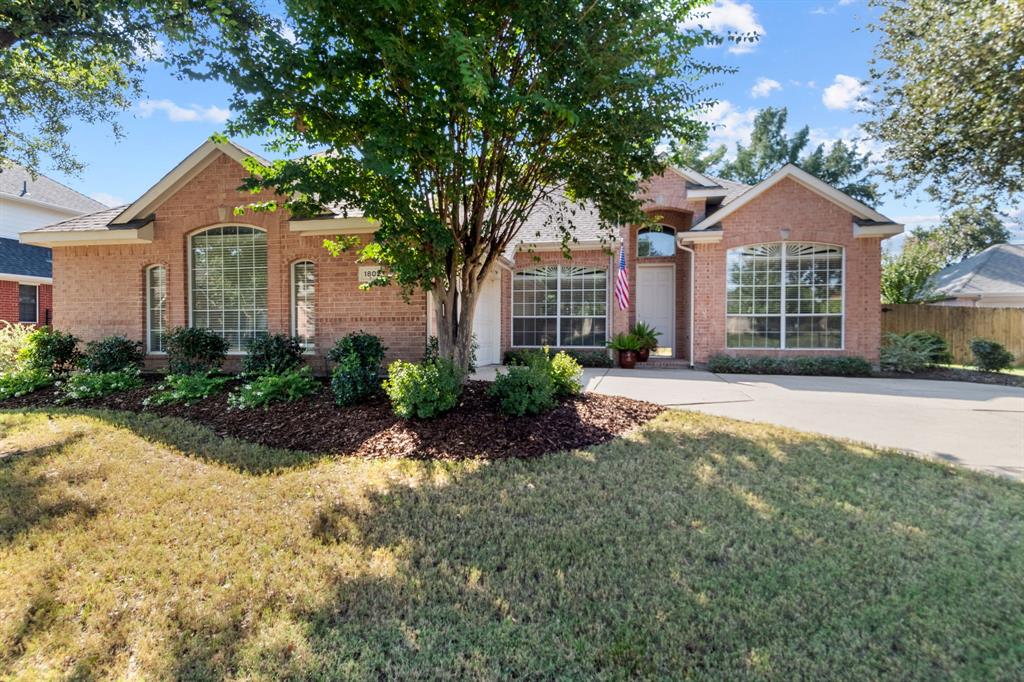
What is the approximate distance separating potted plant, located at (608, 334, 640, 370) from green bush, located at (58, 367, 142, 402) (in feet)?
35.2

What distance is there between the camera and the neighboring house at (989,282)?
62.4 ft

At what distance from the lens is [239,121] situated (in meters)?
5.48

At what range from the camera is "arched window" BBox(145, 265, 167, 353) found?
1045cm

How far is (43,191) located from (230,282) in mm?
17786

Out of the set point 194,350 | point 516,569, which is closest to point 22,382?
point 194,350

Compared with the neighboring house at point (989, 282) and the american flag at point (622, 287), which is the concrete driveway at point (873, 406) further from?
the neighboring house at point (989, 282)

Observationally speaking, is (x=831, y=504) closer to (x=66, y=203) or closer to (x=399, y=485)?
(x=399, y=485)

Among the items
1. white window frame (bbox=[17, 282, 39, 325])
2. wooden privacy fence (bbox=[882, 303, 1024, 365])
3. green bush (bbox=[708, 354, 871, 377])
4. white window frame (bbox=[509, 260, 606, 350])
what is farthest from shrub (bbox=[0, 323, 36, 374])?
wooden privacy fence (bbox=[882, 303, 1024, 365])

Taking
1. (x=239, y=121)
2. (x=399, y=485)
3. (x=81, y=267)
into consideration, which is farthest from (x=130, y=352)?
(x=399, y=485)

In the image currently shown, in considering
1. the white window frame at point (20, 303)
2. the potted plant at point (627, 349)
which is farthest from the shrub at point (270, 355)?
the white window frame at point (20, 303)

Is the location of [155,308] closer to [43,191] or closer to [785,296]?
[785,296]

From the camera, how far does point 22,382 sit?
8547mm

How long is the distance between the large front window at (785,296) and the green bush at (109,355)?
13847 millimetres

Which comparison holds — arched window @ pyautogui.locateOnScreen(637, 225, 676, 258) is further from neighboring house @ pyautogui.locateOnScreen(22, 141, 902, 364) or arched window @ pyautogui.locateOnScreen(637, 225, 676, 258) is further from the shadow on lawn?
the shadow on lawn
